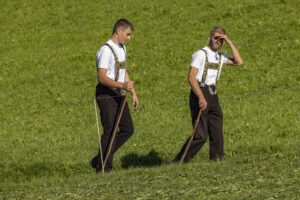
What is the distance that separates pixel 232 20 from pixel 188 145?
14679mm

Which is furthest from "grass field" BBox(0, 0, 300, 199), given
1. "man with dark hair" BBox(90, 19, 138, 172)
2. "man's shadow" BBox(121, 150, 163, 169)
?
"man with dark hair" BBox(90, 19, 138, 172)

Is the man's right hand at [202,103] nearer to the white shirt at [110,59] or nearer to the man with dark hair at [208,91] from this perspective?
the man with dark hair at [208,91]

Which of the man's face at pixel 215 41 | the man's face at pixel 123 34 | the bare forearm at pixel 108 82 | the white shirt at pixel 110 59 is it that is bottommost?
the bare forearm at pixel 108 82

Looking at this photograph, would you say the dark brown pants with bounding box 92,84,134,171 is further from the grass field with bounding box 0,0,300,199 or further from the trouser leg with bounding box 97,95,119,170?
the grass field with bounding box 0,0,300,199

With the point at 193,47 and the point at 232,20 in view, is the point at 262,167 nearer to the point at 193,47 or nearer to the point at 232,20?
the point at 193,47

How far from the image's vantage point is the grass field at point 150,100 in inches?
288

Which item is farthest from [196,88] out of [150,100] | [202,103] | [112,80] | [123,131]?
[150,100]

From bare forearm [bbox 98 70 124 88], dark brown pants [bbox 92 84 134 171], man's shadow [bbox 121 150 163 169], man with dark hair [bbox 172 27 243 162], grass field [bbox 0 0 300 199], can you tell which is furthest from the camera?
man's shadow [bbox 121 150 163 169]

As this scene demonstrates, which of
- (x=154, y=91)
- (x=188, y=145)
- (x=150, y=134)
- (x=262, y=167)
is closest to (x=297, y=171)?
(x=262, y=167)

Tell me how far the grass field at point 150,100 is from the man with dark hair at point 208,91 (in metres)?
0.33

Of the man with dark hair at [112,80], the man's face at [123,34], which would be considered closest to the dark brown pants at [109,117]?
the man with dark hair at [112,80]

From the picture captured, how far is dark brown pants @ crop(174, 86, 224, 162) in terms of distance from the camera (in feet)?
29.2

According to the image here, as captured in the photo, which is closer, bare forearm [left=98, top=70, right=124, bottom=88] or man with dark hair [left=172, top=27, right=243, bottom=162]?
bare forearm [left=98, top=70, right=124, bottom=88]

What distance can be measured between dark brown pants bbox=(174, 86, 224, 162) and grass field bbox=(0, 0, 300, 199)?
25cm
